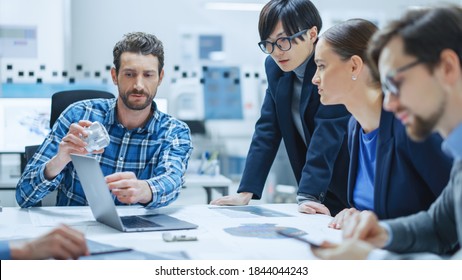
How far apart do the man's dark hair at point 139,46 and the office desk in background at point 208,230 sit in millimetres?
511

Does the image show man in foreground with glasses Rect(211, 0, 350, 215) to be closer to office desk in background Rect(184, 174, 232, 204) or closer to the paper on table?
the paper on table

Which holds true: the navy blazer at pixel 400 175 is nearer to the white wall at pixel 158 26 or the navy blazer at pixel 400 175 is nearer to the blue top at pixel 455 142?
the blue top at pixel 455 142

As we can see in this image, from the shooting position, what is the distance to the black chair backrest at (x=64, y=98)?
8.09 ft

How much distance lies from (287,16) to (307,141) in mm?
426

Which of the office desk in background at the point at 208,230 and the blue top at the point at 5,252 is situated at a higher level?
the blue top at the point at 5,252

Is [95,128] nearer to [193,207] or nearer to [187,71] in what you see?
[193,207]

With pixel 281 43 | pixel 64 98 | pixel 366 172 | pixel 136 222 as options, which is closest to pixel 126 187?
pixel 136 222

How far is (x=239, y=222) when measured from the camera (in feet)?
5.06

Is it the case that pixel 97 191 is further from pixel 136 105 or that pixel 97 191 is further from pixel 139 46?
pixel 139 46

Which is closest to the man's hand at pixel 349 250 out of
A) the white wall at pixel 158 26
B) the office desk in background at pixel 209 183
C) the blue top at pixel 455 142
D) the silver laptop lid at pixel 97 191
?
the blue top at pixel 455 142

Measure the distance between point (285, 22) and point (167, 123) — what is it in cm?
52

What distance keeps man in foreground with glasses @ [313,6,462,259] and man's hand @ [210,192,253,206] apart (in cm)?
82

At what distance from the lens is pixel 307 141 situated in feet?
6.64
